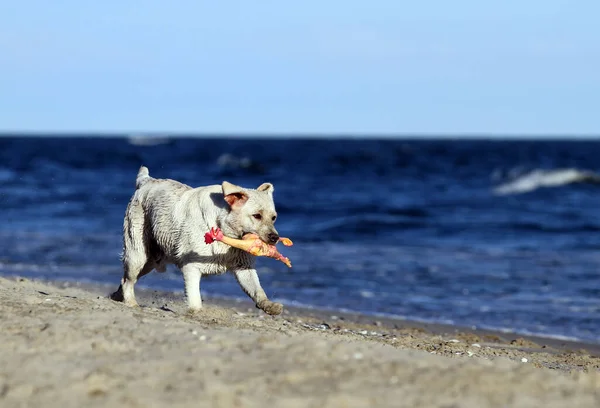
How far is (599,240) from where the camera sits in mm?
19531

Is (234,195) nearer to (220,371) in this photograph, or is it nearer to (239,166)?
(220,371)

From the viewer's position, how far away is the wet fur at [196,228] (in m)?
7.67

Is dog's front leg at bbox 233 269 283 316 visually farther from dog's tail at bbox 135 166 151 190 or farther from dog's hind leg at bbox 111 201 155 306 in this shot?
dog's tail at bbox 135 166 151 190

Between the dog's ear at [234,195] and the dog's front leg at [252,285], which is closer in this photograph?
the dog's ear at [234,195]

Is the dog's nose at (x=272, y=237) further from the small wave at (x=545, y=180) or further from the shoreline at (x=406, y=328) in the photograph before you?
the small wave at (x=545, y=180)

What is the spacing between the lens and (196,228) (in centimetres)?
791

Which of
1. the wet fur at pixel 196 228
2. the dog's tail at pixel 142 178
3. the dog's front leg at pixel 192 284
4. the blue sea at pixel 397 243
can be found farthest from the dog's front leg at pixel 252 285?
the blue sea at pixel 397 243

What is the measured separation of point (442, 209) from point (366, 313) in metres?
14.7

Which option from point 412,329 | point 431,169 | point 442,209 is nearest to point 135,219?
point 412,329

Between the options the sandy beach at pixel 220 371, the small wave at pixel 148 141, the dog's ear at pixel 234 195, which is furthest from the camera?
the small wave at pixel 148 141

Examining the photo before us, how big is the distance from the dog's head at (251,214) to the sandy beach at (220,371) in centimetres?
108

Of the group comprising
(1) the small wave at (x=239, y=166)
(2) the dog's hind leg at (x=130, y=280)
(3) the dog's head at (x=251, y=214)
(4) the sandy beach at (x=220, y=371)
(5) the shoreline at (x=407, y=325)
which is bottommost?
(1) the small wave at (x=239, y=166)

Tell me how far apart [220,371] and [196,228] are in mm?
2977

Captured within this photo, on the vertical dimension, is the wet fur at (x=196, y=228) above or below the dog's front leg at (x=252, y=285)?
above
